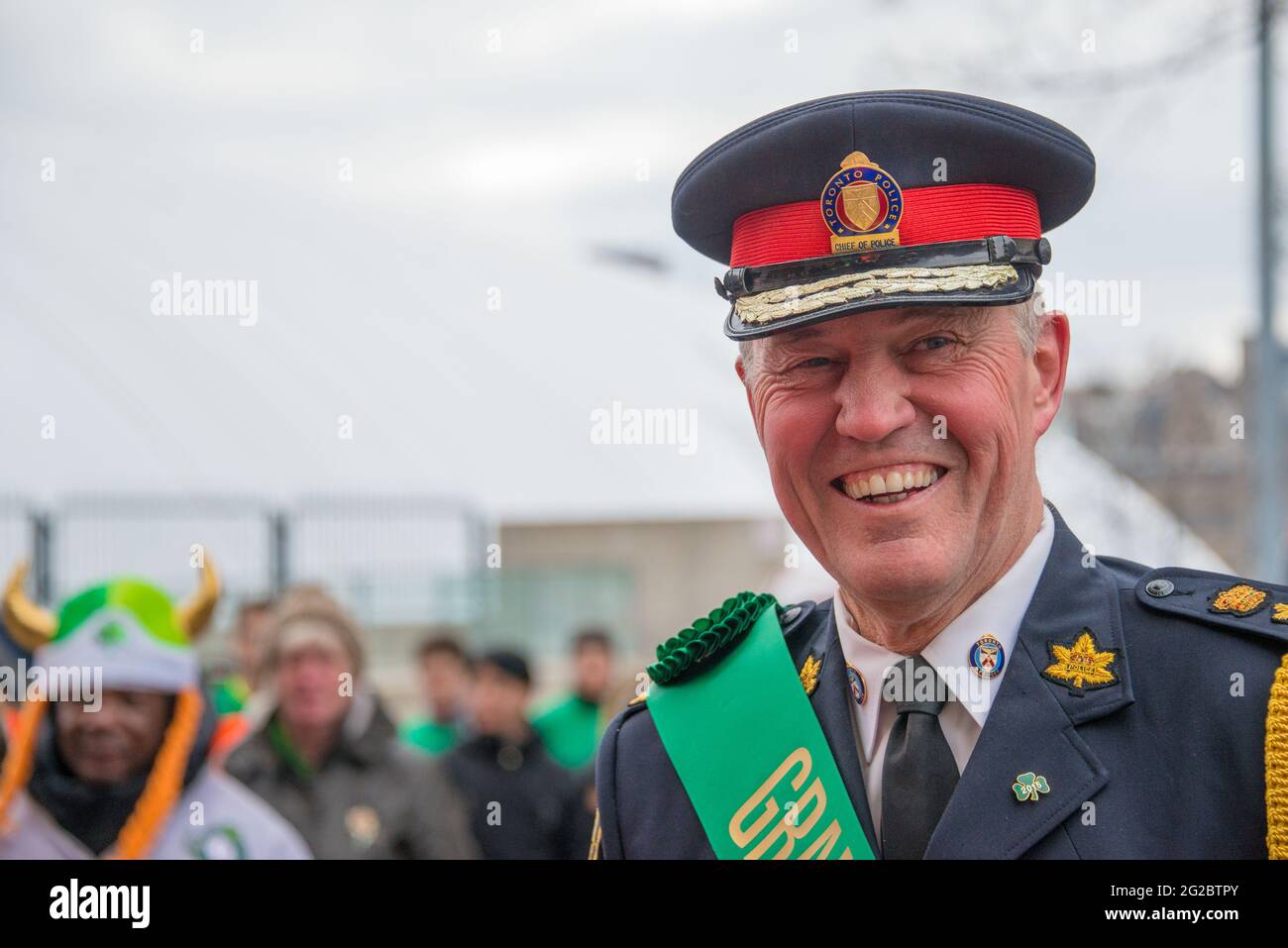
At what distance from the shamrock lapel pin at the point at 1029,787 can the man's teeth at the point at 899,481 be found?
0.35m

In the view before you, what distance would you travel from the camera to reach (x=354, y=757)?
4.25 m

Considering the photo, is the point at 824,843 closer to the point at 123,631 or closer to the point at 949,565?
the point at 949,565

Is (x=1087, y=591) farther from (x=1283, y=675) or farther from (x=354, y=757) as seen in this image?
(x=354, y=757)

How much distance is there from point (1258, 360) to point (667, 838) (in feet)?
9.23

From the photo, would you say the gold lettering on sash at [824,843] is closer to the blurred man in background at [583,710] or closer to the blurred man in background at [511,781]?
the blurred man in background at [511,781]

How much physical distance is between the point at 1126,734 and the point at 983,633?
0.20 metres

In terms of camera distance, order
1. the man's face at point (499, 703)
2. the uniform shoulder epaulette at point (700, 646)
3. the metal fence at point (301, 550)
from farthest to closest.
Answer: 1. the metal fence at point (301, 550)
2. the man's face at point (499, 703)
3. the uniform shoulder epaulette at point (700, 646)

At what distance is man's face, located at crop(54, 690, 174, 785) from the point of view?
3.58 meters

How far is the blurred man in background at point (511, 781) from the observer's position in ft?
15.9

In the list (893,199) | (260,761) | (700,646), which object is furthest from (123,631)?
(893,199)

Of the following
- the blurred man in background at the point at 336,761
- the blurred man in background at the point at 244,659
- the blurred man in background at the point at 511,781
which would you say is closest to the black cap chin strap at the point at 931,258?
the blurred man in background at the point at 336,761

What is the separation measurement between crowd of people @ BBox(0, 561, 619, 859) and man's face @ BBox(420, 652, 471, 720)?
0.94 m

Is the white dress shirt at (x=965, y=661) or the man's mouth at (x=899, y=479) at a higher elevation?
the man's mouth at (x=899, y=479)
